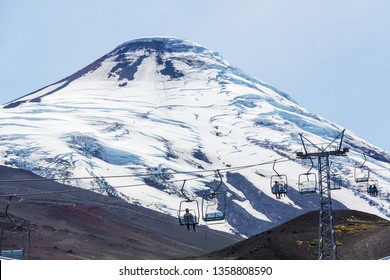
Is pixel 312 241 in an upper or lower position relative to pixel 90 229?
lower

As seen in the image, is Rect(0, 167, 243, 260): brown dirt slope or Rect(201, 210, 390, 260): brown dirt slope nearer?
Rect(201, 210, 390, 260): brown dirt slope

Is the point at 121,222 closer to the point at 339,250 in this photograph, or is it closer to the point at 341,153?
the point at 339,250

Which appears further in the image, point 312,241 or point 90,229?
point 90,229

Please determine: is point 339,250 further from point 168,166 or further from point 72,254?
point 168,166

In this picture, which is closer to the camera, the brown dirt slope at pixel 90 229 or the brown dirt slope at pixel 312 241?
the brown dirt slope at pixel 312 241

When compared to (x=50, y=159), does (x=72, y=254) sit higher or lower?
lower
